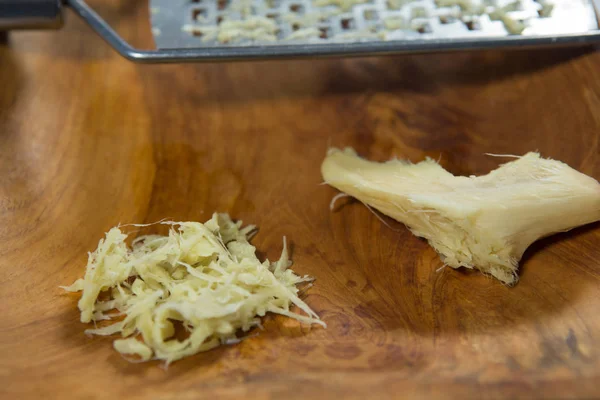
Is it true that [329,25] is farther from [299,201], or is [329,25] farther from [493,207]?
[493,207]

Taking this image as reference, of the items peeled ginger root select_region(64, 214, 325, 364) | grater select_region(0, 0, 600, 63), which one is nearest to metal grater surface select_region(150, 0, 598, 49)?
grater select_region(0, 0, 600, 63)

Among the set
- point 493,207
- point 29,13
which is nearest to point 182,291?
point 493,207

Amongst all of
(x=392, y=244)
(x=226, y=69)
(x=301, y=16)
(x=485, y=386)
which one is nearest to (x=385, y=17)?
(x=301, y=16)

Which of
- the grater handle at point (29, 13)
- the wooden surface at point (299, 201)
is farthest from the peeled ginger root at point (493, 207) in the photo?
the grater handle at point (29, 13)

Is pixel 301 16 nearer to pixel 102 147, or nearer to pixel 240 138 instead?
pixel 240 138

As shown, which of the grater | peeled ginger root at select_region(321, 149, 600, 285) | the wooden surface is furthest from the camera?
the grater

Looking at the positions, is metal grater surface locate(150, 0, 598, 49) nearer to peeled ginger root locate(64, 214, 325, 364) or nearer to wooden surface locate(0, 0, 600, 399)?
wooden surface locate(0, 0, 600, 399)
